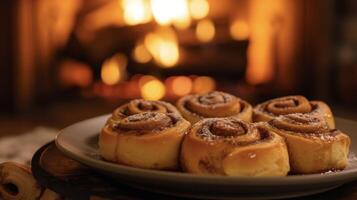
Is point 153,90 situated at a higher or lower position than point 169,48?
lower

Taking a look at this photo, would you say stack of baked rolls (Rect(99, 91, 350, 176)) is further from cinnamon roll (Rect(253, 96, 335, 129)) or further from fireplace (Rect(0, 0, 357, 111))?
fireplace (Rect(0, 0, 357, 111))

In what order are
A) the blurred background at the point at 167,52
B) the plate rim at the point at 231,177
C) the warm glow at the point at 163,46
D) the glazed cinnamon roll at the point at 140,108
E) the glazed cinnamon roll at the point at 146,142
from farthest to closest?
the warm glow at the point at 163,46 → the blurred background at the point at 167,52 → the glazed cinnamon roll at the point at 140,108 → the glazed cinnamon roll at the point at 146,142 → the plate rim at the point at 231,177

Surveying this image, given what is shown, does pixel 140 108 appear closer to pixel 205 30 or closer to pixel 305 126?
pixel 305 126

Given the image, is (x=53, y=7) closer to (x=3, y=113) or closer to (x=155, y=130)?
(x=3, y=113)

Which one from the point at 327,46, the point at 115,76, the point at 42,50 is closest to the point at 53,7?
the point at 42,50

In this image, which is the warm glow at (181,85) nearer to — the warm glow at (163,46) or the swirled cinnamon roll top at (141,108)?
the warm glow at (163,46)

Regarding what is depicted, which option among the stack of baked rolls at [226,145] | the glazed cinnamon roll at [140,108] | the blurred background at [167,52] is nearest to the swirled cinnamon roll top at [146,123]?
the stack of baked rolls at [226,145]

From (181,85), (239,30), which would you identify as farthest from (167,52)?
(239,30)
